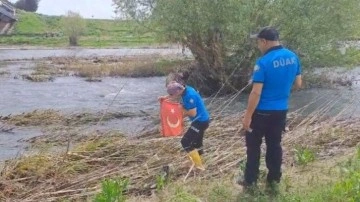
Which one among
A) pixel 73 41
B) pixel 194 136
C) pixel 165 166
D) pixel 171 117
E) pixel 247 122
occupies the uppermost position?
pixel 247 122

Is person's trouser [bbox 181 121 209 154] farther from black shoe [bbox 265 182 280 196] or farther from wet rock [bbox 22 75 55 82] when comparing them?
wet rock [bbox 22 75 55 82]

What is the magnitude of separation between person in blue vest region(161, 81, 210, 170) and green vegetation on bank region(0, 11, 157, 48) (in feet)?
159

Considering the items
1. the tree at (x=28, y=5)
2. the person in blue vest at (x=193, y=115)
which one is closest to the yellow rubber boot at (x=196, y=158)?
the person in blue vest at (x=193, y=115)

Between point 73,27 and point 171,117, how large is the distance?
56.5m

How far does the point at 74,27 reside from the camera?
63.8m

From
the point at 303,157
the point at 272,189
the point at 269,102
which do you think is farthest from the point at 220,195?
the point at 303,157

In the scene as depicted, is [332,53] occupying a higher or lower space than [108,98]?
higher

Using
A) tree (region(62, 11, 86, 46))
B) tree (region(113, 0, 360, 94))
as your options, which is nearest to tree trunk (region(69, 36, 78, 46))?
tree (region(62, 11, 86, 46))

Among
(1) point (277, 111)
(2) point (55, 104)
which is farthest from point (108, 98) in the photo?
(1) point (277, 111)

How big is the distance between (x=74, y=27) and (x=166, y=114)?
2226 inches

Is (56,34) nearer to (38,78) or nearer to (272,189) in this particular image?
(38,78)

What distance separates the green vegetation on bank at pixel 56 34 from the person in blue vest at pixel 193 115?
48532 millimetres

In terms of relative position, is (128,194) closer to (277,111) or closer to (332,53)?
(277,111)

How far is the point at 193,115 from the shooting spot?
27.8 ft
